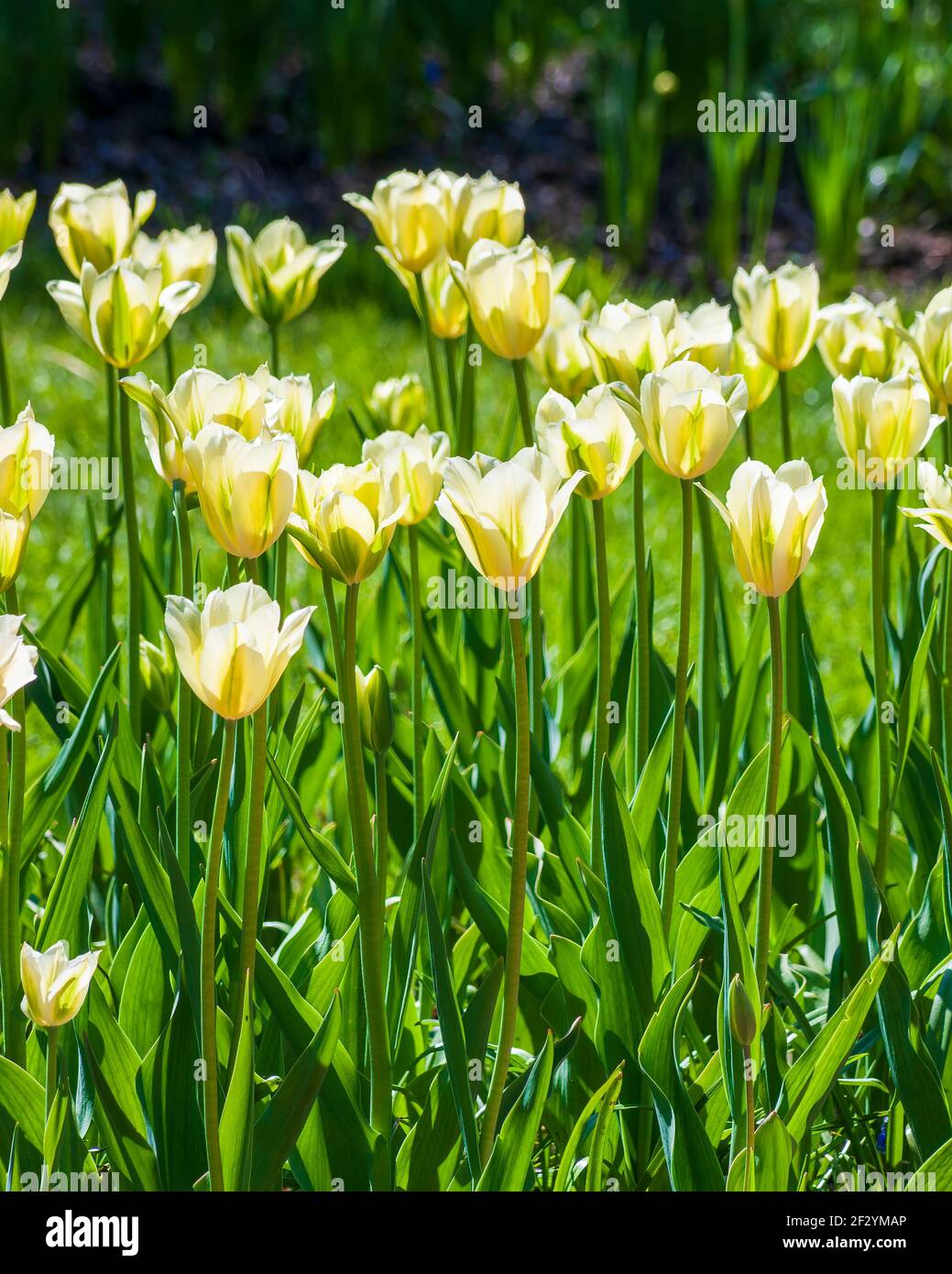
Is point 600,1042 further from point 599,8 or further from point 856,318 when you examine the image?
point 599,8

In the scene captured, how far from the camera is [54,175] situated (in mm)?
5957

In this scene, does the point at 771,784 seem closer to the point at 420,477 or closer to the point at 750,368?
the point at 420,477

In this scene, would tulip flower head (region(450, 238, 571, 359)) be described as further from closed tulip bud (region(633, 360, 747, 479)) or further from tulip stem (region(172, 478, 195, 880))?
tulip stem (region(172, 478, 195, 880))

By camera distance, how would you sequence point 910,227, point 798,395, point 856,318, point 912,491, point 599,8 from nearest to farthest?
point 856,318, point 912,491, point 798,395, point 910,227, point 599,8

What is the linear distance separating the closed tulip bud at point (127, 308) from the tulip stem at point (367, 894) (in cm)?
50

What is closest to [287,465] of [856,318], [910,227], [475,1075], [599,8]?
[475,1075]

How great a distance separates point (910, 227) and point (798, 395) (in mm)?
1870

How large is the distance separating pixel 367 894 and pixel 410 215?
97 centimetres

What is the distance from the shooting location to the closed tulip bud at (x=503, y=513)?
1.11 meters

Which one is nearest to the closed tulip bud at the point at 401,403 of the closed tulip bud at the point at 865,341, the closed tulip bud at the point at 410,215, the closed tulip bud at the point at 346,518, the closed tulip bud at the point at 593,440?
the closed tulip bud at the point at 410,215

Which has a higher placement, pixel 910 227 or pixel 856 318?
pixel 910 227

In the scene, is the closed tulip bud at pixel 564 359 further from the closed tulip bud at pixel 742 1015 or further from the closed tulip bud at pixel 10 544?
the closed tulip bud at pixel 742 1015

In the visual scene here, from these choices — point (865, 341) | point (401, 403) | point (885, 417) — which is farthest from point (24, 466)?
point (865, 341)
